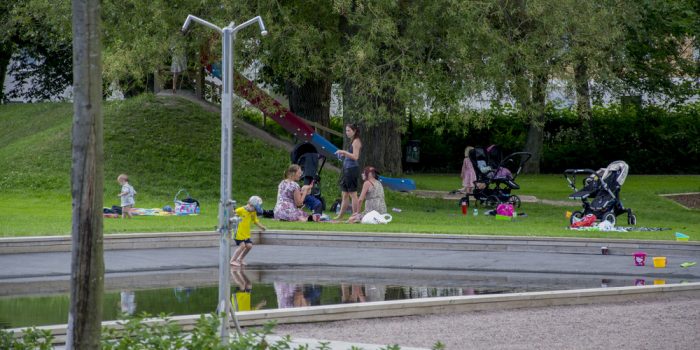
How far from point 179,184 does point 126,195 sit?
5.74 meters

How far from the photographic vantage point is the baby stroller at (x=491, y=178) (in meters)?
25.0

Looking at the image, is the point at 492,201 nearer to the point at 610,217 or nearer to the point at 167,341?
the point at 610,217

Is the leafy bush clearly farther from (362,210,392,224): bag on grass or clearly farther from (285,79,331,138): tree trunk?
(285,79,331,138): tree trunk

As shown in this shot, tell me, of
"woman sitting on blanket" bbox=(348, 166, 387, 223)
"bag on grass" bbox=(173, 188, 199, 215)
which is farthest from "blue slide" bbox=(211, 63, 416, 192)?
"woman sitting on blanket" bbox=(348, 166, 387, 223)

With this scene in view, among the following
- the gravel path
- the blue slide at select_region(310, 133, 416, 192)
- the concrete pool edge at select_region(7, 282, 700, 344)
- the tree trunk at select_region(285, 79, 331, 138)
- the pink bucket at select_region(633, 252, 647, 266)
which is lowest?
the gravel path

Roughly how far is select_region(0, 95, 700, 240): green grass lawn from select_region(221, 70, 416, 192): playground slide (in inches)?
31.3

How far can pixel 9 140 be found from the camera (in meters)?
32.7

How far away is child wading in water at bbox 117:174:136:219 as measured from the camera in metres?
20.6

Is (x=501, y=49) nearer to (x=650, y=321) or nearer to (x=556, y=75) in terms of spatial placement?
(x=556, y=75)

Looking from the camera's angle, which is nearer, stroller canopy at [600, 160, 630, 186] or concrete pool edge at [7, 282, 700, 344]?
concrete pool edge at [7, 282, 700, 344]

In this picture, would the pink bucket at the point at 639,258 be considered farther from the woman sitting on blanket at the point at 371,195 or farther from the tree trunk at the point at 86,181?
the tree trunk at the point at 86,181

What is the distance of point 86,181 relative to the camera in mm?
6723

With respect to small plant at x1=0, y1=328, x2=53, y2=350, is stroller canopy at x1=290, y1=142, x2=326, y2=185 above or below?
above

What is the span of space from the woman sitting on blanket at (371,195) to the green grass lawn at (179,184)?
50cm
